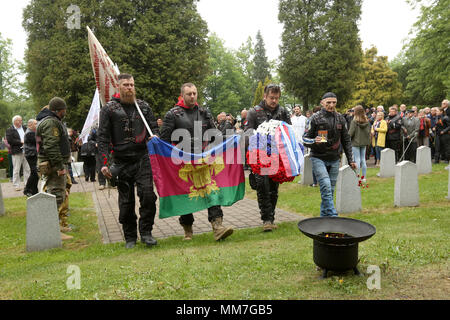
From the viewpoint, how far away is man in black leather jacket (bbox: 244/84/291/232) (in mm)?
6391

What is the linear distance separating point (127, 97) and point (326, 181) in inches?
145

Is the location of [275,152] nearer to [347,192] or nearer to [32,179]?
[347,192]

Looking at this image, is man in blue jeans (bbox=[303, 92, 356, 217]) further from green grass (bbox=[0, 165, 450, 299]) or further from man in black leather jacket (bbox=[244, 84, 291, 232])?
green grass (bbox=[0, 165, 450, 299])

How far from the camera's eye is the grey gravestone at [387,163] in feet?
41.2

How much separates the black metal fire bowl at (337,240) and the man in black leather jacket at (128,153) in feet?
9.07

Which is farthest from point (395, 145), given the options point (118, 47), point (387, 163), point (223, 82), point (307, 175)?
point (223, 82)

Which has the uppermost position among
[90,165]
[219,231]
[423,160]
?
[423,160]

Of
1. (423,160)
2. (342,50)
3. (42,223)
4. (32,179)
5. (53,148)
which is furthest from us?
(342,50)

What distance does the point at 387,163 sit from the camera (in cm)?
1262

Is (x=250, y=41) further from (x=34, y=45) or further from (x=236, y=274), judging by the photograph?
(x=236, y=274)

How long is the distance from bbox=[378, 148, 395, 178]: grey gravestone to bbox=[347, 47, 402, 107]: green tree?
147 feet

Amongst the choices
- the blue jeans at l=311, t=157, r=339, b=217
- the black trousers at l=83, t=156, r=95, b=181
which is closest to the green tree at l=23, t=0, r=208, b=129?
the black trousers at l=83, t=156, r=95, b=181

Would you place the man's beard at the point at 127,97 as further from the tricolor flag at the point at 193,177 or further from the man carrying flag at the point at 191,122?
the tricolor flag at the point at 193,177
